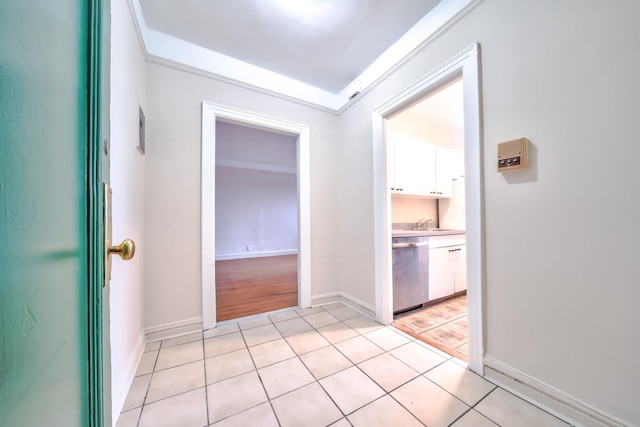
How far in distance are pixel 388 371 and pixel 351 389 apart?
307 mm

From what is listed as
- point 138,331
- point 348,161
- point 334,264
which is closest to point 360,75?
point 348,161

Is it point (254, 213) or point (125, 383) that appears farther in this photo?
point (254, 213)

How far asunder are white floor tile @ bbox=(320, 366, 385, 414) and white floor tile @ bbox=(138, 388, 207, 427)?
0.67 m

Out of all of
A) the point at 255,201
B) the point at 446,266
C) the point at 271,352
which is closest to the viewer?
the point at 271,352

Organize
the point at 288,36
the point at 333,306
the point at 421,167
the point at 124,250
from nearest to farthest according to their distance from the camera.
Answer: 1. the point at 124,250
2. the point at 288,36
3. the point at 333,306
4. the point at 421,167

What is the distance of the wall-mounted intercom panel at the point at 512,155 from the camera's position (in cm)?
123

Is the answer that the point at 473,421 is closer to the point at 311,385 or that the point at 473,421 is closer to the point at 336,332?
the point at 311,385

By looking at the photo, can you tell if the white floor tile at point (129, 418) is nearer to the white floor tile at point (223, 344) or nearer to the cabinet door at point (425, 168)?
the white floor tile at point (223, 344)

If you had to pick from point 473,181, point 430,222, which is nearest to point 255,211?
point 430,222

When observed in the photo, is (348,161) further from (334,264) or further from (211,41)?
(211,41)

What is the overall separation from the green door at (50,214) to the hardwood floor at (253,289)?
2040 mm

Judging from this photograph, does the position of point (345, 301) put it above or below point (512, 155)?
below

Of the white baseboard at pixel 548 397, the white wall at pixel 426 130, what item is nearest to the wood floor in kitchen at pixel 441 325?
the white baseboard at pixel 548 397

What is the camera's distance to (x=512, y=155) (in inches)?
49.9
